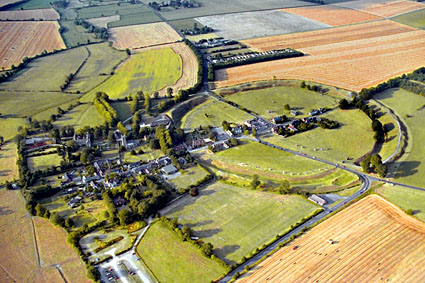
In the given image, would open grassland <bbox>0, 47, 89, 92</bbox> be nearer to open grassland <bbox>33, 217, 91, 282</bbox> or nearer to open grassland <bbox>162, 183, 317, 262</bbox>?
open grassland <bbox>33, 217, 91, 282</bbox>

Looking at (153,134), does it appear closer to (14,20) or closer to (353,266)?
(353,266)

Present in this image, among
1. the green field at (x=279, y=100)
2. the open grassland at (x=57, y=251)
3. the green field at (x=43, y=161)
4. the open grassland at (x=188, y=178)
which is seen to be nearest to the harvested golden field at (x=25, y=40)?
the green field at (x=43, y=161)

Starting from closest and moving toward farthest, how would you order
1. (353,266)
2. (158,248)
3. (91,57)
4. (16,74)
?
1. (353,266)
2. (158,248)
3. (16,74)
4. (91,57)

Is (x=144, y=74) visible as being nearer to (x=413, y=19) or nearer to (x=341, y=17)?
(x=341, y=17)

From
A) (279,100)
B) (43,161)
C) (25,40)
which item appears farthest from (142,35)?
(43,161)

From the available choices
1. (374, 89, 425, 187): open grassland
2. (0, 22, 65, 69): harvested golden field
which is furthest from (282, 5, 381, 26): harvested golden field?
(0, 22, 65, 69): harvested golden field

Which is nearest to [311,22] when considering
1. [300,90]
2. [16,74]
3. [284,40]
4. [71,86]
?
[284,40]
